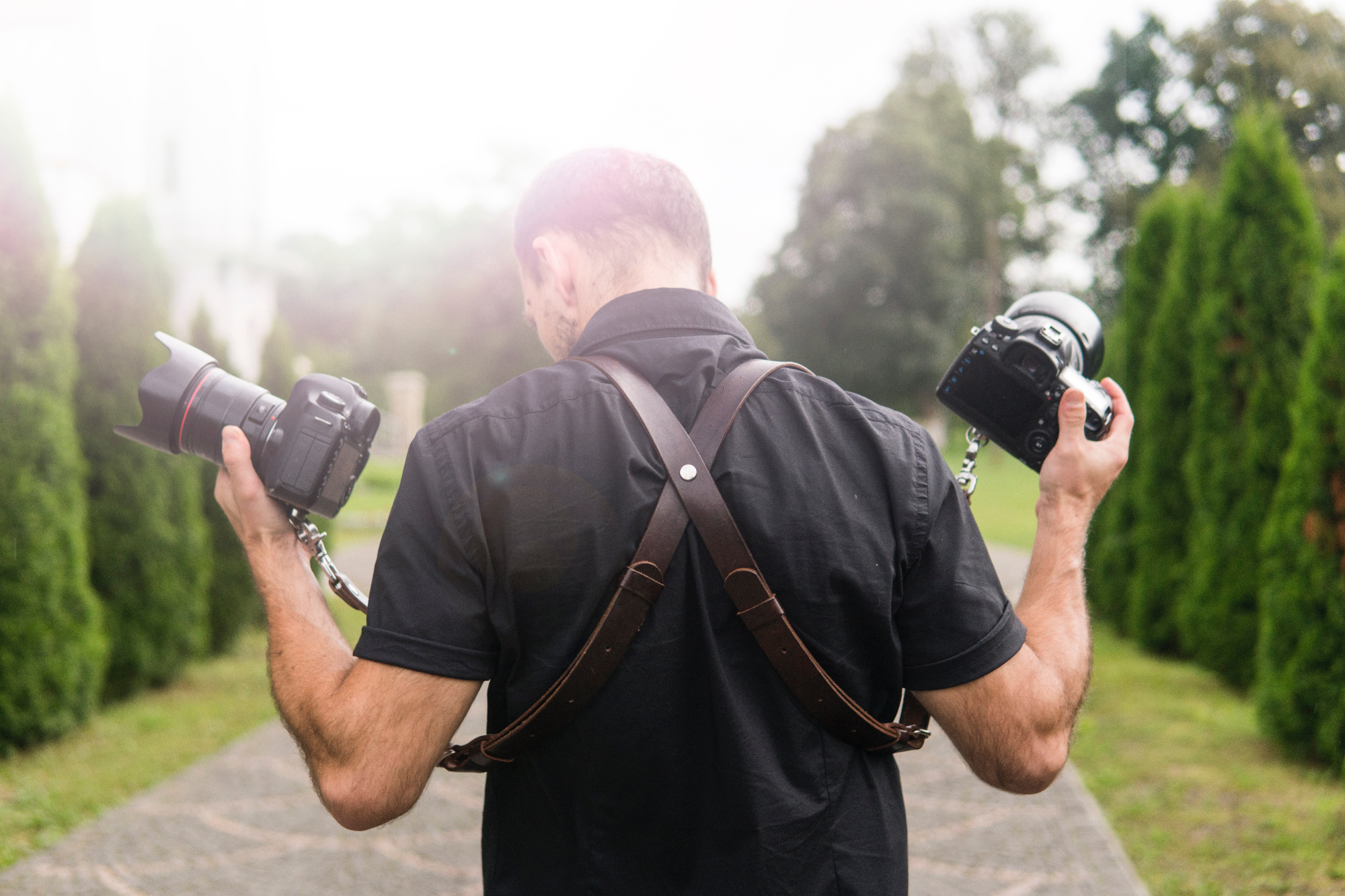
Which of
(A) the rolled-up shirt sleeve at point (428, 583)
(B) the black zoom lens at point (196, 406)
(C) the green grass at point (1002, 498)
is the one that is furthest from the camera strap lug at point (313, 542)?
(C) the green grass at point (1002, 498)

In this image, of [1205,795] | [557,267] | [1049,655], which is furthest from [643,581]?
[1205,795]

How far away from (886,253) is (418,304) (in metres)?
20.9

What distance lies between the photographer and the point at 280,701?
1.36 m

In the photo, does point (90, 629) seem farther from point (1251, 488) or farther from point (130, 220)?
point (1251, 488)

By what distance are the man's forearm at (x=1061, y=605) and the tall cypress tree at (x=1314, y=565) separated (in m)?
3.79

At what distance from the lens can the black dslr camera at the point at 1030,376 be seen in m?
1.52

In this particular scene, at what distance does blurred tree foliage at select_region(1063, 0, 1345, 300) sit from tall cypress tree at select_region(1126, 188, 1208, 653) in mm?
1326

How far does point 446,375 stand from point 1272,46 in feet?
96.4

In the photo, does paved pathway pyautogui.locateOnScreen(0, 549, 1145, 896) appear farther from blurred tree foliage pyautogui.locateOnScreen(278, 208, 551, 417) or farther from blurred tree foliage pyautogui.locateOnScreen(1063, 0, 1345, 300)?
blurred tree foliage pyautogui.locateOnScreen(278, 208, 551, 417)

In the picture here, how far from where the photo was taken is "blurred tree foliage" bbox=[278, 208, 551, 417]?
109ft

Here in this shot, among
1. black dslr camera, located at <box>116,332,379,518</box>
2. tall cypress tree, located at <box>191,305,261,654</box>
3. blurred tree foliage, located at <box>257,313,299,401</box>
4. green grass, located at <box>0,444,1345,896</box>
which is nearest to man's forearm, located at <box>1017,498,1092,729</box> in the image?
black dslr camera, located at <box>116,332,379,518</box>

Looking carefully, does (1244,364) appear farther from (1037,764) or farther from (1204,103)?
(1204,103)

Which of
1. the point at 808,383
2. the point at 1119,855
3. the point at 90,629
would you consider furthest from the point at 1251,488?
the point at 90,629

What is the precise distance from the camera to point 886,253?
2355 centimetres
